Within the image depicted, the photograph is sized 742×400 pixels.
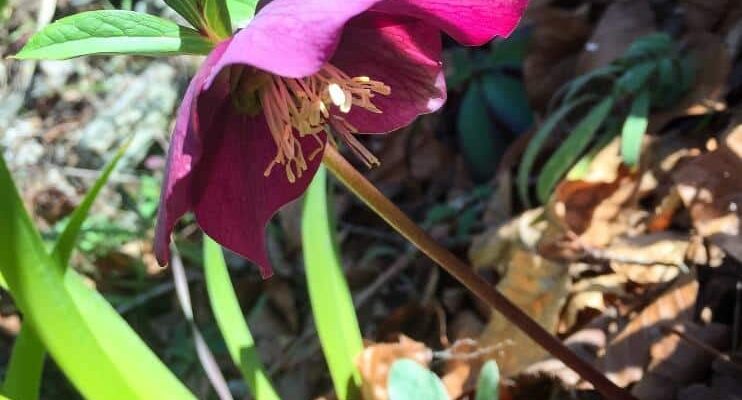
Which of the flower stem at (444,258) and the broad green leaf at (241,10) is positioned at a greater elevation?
the broad green leaf at (241,10)

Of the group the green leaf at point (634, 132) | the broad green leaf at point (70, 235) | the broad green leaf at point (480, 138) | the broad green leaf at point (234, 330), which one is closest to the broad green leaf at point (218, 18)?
the broad green leaf at point (70, 235)

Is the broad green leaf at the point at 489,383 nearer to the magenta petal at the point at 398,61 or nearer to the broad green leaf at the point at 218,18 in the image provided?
the magenta petal at the point at 398,61

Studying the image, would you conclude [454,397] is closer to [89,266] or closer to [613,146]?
[613,146]

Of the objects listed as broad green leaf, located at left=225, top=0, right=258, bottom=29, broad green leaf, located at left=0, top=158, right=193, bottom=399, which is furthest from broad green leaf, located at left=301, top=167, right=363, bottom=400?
broad green leaf, located at left=225, top=0, right=258, bottom=29

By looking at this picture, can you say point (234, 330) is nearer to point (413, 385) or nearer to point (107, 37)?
point (413, 385)

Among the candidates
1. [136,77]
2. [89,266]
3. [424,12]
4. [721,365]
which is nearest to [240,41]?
[424,12]
